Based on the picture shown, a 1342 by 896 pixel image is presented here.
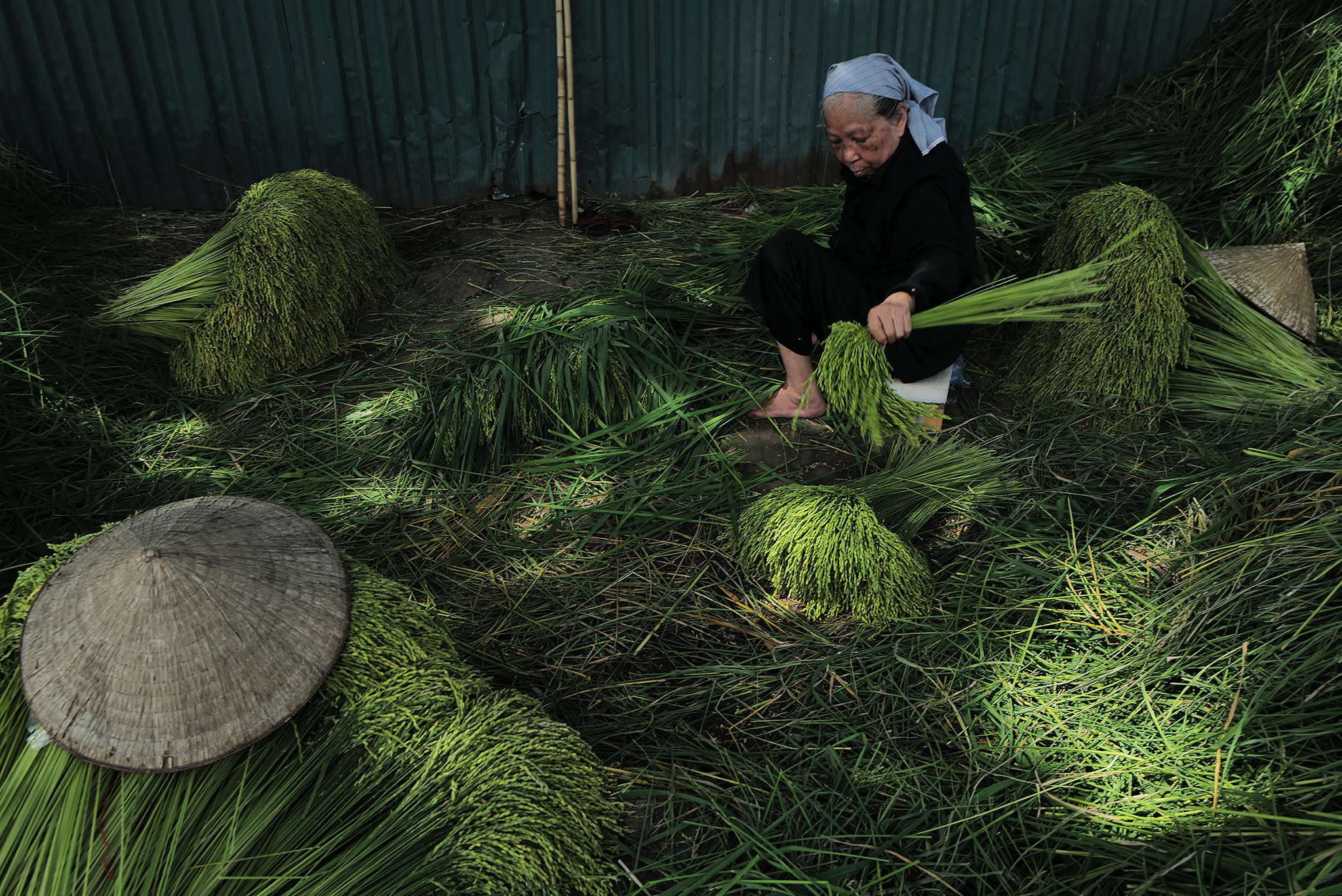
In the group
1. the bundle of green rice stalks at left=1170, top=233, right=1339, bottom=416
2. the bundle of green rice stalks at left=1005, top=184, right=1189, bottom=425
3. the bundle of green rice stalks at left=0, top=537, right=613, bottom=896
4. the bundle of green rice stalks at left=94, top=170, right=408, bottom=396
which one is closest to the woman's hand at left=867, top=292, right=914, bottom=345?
the bundle of green rice stalks at left=1005, top=184, right=1189, bottom=425

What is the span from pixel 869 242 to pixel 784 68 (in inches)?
69.6

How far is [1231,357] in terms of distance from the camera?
270cm

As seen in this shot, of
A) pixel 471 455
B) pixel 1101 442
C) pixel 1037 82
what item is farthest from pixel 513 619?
pixel 1037 82

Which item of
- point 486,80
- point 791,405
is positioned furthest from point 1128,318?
point 486,80

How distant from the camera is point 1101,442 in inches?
98.2

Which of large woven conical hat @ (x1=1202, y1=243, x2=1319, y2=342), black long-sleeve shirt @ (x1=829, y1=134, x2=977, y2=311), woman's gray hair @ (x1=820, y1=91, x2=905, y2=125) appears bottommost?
large woven conical hat @ (x1=1202, y1=243, x2=1319, y2=342)

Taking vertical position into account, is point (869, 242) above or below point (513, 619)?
above

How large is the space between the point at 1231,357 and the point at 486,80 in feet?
10.7

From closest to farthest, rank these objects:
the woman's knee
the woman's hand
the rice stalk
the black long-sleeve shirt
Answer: the rice stalk, the woman's hand, the black long-sleeve shirt, the woman's knee

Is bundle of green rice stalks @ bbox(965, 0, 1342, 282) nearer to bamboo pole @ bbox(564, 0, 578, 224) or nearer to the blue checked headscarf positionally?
the blue checked headscarf

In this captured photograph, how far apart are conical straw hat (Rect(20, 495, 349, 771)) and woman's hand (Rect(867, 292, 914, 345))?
1.41m

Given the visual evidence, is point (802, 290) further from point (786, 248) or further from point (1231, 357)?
point (1231, 357)

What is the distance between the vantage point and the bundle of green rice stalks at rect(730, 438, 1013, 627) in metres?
1.99

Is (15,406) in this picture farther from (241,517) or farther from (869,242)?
(869,242)
